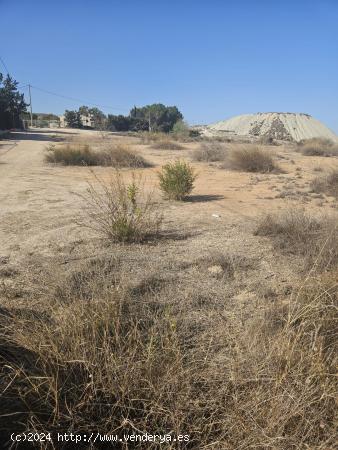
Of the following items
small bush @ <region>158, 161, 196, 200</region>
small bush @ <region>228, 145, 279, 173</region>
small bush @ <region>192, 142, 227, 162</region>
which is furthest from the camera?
small bush @ <region>192, 142, 227, 162</region>

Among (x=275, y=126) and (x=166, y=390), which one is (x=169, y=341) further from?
(x=275, y=126)

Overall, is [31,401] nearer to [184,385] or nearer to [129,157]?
[184,385]

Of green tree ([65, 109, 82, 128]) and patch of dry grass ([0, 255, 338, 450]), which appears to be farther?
green tree ([65, 109, 82, 128])

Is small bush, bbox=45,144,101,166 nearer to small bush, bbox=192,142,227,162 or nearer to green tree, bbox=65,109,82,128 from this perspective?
small bush, bbox=192,142,227,162

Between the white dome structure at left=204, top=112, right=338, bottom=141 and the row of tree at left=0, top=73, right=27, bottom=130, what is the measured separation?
31.4 m

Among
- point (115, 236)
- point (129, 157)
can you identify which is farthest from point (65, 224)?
point (129, 157)

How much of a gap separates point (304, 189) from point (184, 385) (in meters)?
10.5

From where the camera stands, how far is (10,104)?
53.3m

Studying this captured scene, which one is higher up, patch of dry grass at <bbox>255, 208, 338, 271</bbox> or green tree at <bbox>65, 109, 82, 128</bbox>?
green tree at <bbox>65, 109, 82, 128</bbox>

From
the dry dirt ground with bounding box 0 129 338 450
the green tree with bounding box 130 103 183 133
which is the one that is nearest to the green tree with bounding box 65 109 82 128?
the green tree with bounding box 130 103 183 133

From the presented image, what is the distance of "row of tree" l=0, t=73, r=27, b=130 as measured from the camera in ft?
162

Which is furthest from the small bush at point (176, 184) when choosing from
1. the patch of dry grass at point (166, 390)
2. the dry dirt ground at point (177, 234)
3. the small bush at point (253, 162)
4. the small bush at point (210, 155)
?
the small bush at point (210, 155)

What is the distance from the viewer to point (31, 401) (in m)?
2.30

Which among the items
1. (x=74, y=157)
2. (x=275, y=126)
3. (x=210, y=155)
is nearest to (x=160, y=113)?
(x=275, y=126)
